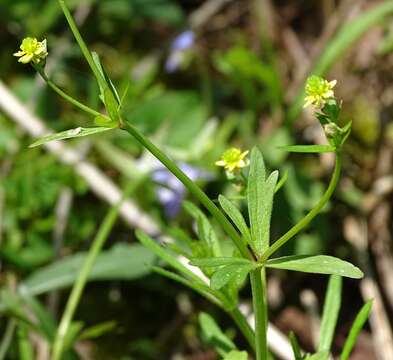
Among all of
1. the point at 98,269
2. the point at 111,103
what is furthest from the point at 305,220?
the point at 98,269

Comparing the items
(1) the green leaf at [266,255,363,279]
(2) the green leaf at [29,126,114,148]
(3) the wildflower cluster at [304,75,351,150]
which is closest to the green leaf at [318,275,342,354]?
(1) the green leaf at [266,255,363,279]

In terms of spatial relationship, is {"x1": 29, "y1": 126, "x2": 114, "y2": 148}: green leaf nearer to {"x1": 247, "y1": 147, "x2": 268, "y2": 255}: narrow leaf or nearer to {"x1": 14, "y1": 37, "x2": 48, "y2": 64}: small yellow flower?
{"x1": 14, "y1": 37, "x2": 48, "y2": 64}: small yellow flower

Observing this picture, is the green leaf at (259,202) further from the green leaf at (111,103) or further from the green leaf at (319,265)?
the green leaf at (111,103)

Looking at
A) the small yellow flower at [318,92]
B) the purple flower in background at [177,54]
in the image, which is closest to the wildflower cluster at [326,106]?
the small yellow flower at [318,92]

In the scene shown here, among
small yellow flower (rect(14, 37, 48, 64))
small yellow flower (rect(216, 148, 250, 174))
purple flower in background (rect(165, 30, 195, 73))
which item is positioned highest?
purple flower in background (rect(165, 30, 195, 73))

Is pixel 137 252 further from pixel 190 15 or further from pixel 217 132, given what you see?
pixel 190 15
